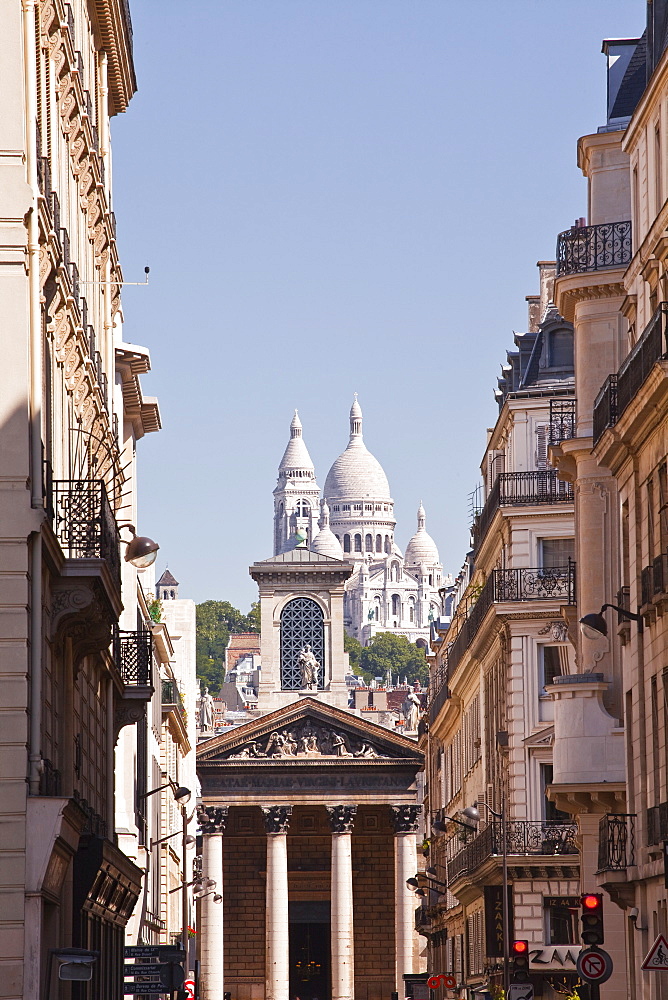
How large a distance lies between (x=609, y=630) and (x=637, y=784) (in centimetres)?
551

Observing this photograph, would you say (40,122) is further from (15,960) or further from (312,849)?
(312,849)

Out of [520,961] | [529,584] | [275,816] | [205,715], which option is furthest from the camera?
[205,715]

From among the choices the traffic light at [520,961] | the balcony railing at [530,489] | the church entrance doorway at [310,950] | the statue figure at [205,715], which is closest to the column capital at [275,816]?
the church entrance doorway at [310,950]

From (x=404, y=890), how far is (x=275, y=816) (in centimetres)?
797

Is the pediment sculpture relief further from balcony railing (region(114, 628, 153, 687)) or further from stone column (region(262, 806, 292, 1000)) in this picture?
balcony railing (region(114, 628, 153, 687))

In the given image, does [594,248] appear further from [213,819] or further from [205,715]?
[205,715]

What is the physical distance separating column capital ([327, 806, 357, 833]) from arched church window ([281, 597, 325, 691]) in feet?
32.5

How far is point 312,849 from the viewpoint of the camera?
404ft

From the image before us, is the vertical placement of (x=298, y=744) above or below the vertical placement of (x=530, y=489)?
below

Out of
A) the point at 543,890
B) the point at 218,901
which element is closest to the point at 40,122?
the point at 543,890

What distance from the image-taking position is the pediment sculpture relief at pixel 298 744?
115062 mm

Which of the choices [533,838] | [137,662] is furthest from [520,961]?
[137,662]

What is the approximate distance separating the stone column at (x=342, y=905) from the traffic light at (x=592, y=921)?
8728 cm

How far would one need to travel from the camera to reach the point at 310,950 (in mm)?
124250
